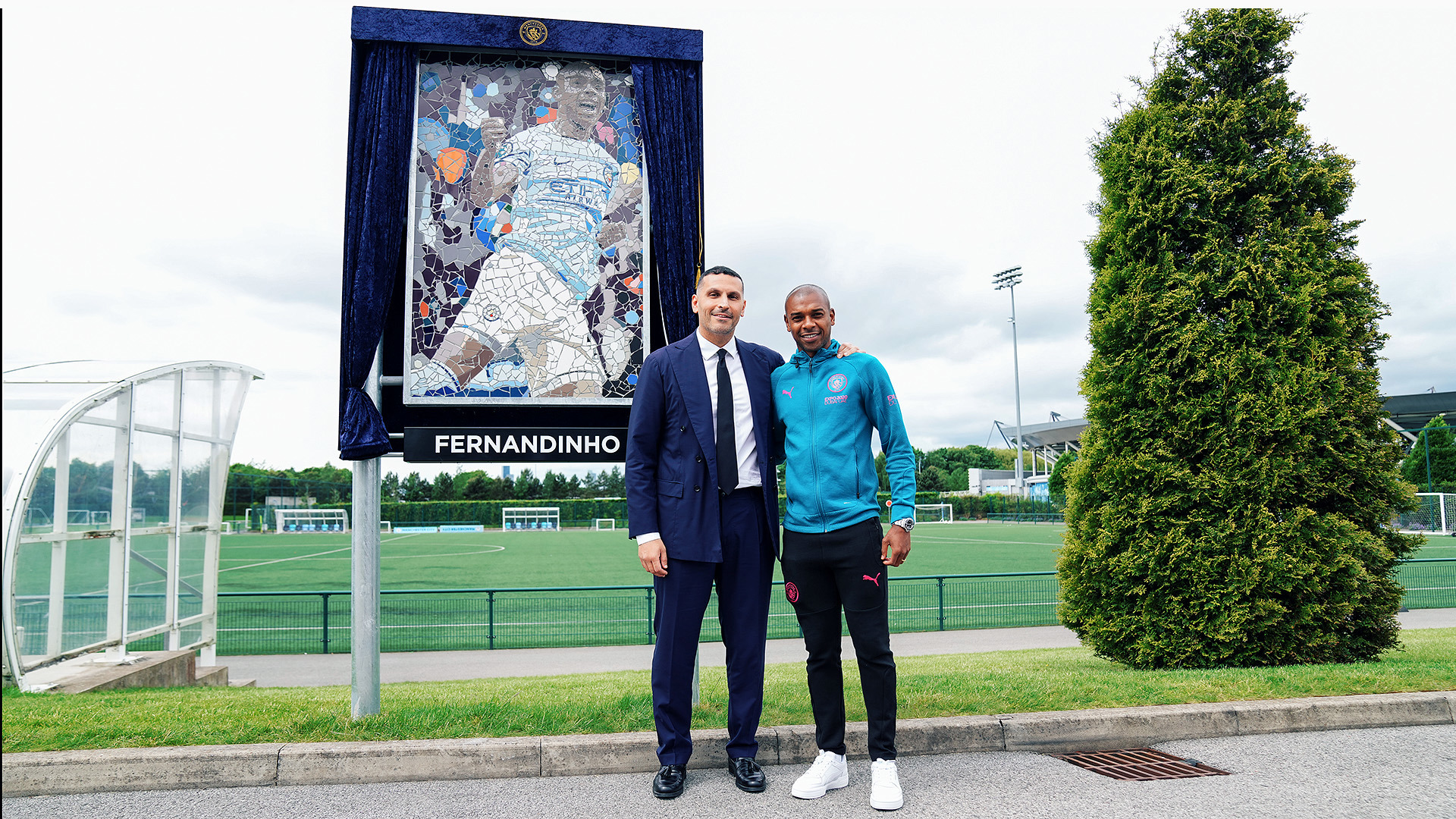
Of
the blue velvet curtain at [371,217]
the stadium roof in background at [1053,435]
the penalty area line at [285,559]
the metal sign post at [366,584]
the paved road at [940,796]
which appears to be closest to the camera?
the paved road at [940,796]

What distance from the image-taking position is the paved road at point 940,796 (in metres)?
3.58

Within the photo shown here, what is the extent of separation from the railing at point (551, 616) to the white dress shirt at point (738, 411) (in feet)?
25.5

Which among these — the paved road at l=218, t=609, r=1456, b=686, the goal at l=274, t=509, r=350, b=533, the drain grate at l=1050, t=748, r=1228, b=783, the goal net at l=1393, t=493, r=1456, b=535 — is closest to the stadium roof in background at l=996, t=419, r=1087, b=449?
the goal net at l=1393, t=493, r=1456, b=535

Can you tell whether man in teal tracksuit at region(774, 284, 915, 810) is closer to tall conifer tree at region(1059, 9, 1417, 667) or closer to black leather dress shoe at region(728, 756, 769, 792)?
black leather dress shoe at region(728, 756, 769, 792)

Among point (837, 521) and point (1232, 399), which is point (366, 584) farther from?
point (1232, 399)

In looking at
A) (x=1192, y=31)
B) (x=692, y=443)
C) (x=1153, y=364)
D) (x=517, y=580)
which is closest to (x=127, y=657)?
(x=692, y=443)

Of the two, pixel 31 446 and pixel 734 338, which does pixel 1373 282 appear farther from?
pixel 31 446

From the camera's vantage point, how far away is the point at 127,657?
785 cm

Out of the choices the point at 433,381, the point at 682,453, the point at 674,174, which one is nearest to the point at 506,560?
the point at 433,381

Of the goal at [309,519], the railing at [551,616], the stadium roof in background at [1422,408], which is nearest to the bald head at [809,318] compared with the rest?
the railing at [551,616]

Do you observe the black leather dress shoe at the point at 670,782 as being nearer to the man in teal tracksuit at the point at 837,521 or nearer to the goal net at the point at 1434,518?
the man in teal tracksuit at the point at 837,521

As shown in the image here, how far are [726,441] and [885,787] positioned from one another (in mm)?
1644

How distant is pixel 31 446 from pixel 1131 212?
29.4 feet

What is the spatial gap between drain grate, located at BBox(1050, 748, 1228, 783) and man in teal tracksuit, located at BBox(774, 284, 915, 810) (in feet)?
3.40
